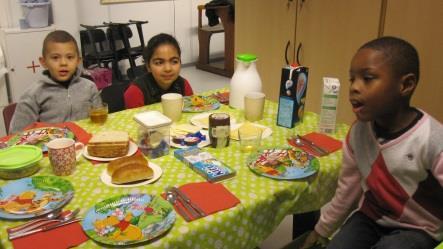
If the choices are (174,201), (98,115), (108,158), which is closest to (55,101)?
(98,115)

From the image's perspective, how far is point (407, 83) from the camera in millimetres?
1207

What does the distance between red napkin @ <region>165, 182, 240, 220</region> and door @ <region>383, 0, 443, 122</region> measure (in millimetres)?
1777

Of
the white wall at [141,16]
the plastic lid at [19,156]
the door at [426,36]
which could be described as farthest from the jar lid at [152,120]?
the white wall at [141,16]

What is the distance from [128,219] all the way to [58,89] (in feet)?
3.90

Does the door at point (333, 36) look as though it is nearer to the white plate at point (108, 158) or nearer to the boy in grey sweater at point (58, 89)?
the boy in grey sweater at point (58, 89)

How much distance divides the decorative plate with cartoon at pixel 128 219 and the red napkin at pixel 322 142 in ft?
1.92

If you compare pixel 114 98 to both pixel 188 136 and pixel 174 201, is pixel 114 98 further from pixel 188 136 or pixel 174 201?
pixel 174 201

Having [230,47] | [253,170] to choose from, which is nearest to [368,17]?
[253,170]

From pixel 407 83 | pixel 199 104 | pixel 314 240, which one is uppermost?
pixel 407 83

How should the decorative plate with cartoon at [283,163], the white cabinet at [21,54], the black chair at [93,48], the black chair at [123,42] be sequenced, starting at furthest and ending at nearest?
the black chair at [123,42], the black chair at [93,48], the white cabinet at [21,54], the decorative plate with cartoon at [283,163]

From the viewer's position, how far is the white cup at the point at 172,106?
5.57 ft

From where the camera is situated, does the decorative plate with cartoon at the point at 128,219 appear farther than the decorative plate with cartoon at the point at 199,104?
No

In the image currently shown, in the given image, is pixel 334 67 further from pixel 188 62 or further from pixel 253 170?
pixel 188 62

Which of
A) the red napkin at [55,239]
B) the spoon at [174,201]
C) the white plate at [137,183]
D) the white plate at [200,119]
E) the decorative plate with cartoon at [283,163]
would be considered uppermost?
the white plate at [200,119]
